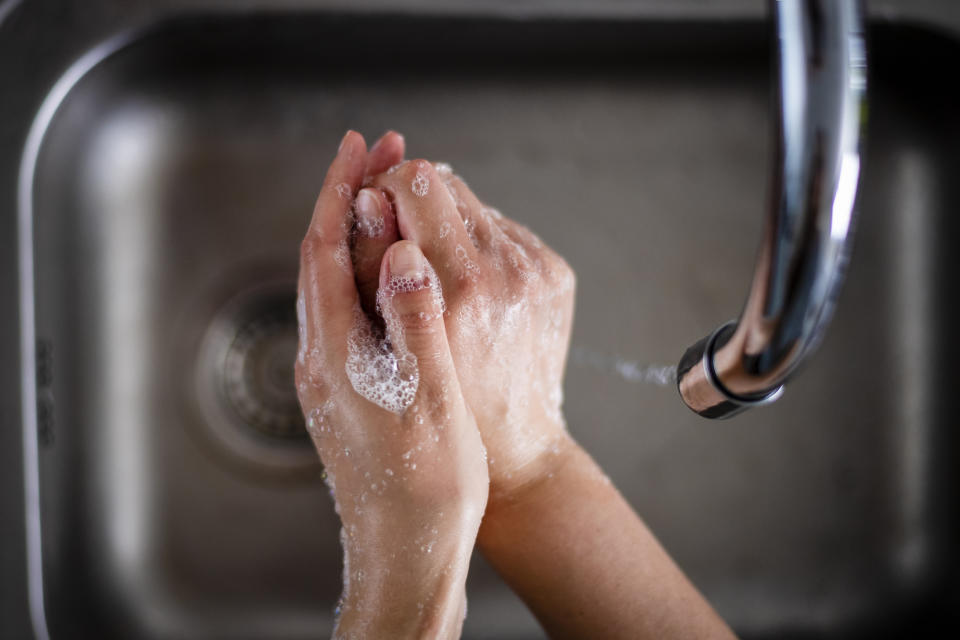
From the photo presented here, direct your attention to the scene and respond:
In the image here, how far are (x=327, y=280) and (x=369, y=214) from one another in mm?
73

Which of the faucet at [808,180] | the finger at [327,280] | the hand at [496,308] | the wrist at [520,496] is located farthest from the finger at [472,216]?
the faucet at [808,180]

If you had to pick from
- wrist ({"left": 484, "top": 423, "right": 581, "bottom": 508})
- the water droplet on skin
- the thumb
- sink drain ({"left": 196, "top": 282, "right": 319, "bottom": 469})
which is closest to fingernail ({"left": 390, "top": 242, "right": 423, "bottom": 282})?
the thumb

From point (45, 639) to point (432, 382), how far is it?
1.99ft

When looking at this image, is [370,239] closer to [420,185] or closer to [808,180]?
[420,185]

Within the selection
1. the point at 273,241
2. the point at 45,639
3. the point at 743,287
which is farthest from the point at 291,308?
the point at 743,287

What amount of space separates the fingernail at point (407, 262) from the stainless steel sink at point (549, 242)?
1.24ft

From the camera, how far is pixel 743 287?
2.89 feet

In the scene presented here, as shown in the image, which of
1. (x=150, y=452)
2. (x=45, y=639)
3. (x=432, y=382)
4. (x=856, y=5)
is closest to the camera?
(x=856, y=5)

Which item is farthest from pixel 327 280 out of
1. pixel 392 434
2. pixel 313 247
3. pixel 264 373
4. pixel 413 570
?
pixel 264 373

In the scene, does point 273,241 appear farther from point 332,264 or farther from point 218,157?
point 332,264

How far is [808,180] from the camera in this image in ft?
0.89

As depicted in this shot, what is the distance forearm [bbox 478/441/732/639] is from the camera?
0.60 m

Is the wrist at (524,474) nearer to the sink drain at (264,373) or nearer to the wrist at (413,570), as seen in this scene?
the wrist at (413,570)

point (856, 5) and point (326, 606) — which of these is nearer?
point (856, 5)
